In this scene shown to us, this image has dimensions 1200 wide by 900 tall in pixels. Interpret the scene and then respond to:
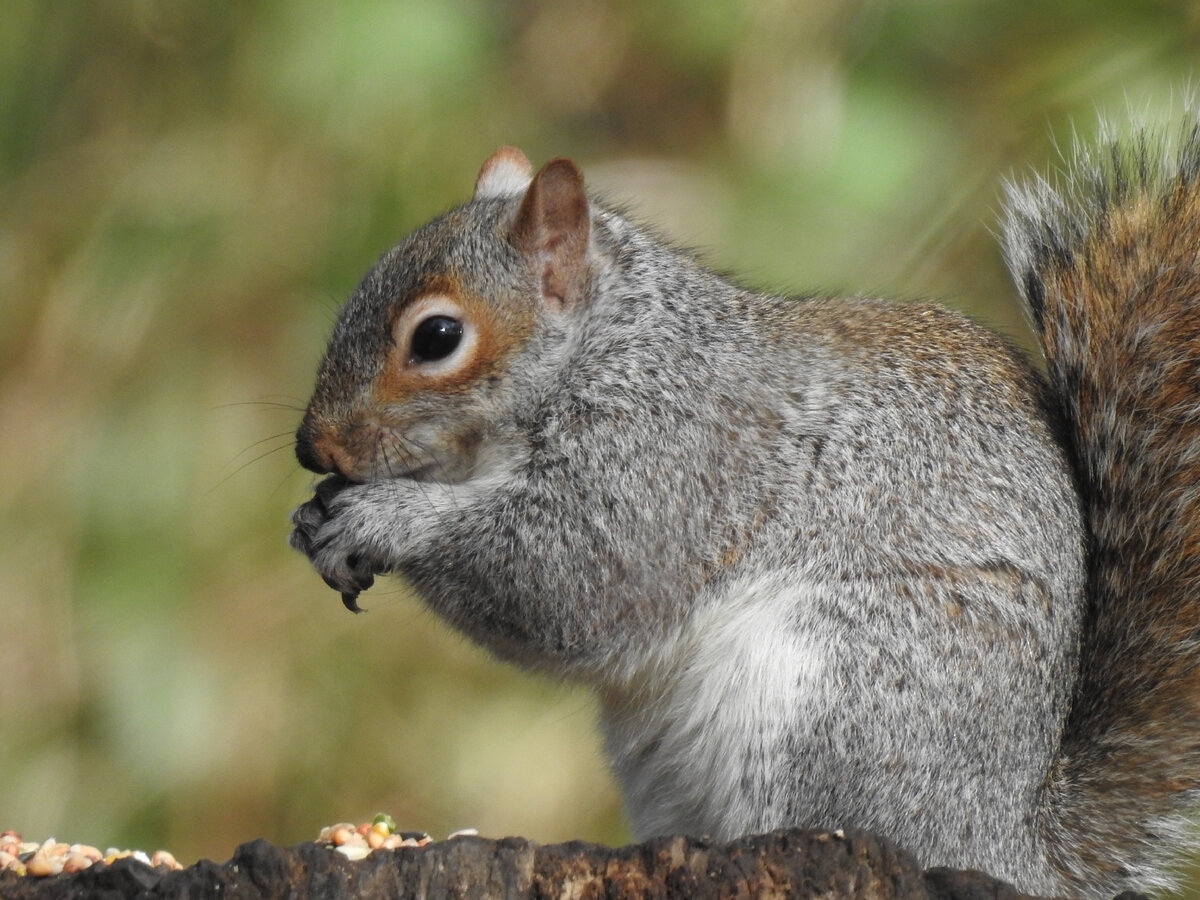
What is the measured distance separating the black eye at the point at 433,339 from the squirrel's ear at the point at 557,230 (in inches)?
5.9

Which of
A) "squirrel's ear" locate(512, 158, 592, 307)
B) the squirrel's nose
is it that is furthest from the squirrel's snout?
"squirrel's ear" locate(512, 158, 592, 307)

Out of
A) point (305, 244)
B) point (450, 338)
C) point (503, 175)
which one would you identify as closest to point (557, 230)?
point (450, 338)

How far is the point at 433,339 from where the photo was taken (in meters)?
1.77

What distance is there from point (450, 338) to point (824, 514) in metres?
0.49

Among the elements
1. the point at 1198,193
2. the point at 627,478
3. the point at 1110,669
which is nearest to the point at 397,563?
the point at 627,478

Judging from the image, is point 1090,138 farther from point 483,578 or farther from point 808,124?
point 483,578

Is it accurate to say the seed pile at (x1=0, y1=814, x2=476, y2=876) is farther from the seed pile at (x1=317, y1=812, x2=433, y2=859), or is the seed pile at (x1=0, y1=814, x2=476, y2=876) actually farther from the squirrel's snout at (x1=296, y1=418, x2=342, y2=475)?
the squirrel's snout at (x1=296, y1=418, x2=342, y2=475)

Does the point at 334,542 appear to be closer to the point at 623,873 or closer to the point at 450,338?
the point at 450,338

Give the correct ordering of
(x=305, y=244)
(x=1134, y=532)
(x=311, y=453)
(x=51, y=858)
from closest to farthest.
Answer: (x=51, y=858) < (x=1134, y=532) < (x=311, y=453) < (x=305, y=244)

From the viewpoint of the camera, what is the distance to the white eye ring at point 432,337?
1.76 meters

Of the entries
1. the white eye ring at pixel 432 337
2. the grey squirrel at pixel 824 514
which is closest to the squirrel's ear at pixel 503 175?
the grey squirrel at pixel 824 514

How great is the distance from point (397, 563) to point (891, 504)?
592mm

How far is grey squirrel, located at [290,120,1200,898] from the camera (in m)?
1.60

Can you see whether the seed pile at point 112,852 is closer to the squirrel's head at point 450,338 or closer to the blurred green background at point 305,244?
the squirrel's head at point 450,338
